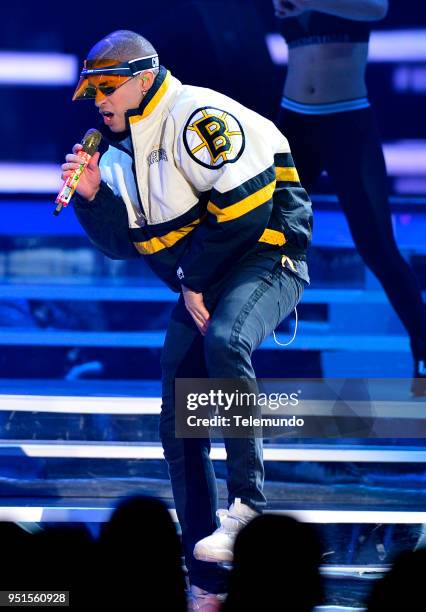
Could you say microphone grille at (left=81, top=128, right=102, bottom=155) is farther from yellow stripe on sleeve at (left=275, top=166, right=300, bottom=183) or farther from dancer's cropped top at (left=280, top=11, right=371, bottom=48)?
dancer's cropped top at (left=280, top=11, right=371, bottom=48)

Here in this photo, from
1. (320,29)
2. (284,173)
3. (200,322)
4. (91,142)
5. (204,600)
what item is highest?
(320,29)

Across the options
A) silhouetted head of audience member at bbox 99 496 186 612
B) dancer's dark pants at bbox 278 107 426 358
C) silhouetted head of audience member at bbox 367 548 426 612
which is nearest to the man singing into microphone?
silhouetted head of audience member at bbox 99 496 186 612

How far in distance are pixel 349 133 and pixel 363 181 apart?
19 cm

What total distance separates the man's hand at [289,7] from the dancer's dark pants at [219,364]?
134cm

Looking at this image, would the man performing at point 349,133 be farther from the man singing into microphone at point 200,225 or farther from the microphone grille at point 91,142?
the microphone grille at point 91,142

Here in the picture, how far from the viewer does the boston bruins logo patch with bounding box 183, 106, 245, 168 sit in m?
2.51

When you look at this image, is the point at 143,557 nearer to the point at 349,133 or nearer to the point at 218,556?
the point at 218,556

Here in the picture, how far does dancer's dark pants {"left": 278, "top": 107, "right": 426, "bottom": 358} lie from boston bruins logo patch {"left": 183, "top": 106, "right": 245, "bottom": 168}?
116cm

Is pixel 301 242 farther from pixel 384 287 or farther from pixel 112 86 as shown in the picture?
pixel 384 287

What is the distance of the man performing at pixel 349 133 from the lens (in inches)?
144

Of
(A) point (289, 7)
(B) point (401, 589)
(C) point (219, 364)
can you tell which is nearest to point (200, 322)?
(C) point (219, 364)

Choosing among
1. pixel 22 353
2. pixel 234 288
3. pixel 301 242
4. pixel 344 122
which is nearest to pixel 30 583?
pixel 234 288

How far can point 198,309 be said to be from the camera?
2.61 metres

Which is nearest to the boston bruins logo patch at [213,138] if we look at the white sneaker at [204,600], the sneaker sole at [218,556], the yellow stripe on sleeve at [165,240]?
the yellow stripe on sleeve at [165,240]
